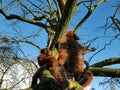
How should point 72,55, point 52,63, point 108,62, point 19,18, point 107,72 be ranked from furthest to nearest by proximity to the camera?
point 19,18 < point 108,62 < point 107,72 < point 72,55 < point 52,63

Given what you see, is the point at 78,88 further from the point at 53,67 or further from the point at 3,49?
the point at 3,49

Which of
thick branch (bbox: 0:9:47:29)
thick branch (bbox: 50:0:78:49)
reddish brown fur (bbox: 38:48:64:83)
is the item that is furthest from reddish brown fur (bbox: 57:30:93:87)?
thick branch (bbox: 0:9:47:29)

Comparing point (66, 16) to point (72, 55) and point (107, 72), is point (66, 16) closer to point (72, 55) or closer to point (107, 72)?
point (72, 55)

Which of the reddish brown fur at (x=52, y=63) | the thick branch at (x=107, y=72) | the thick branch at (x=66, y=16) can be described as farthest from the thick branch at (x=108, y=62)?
the thick branch at (x=66, y=16)

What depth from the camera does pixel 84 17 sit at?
42.5 ft

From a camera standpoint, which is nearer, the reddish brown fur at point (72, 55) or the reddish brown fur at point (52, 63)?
the reddish brown fur at point (52, 63)

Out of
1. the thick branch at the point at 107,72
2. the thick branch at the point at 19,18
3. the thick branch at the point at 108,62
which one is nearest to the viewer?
the thick branch at the point at 107,72

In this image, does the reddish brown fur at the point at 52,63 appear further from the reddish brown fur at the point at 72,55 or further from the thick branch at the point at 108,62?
the thick branch at the point at 108,62

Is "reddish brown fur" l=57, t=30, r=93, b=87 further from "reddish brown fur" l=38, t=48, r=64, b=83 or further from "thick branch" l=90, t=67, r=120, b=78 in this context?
"thick branch" l=90, t=67, r=120, b=78

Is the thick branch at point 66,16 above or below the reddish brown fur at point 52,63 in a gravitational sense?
above

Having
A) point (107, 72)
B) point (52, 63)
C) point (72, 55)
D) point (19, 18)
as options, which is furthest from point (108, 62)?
point (19, 18)

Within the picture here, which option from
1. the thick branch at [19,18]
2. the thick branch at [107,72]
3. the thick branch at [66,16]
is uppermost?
the thick branch at [19,18]

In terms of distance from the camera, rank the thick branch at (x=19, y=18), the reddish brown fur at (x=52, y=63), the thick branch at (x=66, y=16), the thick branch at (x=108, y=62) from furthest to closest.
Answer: the thick branch at (x=19, y=18)
the thick branch at (x=108, y=62)
the reddish brown fur at (x=52, y=63)
the thick branch at (x=66, y=16)

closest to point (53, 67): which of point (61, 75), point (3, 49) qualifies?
point (61, 75)
